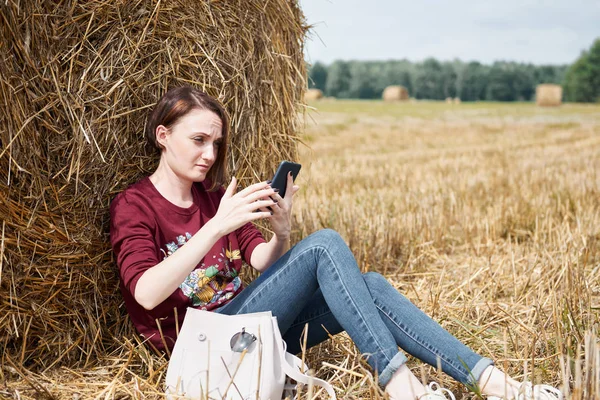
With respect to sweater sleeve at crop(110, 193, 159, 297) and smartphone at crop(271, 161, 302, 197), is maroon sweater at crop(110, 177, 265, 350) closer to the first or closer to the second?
sweater sleeve at crop(110, 193, 159, 297)

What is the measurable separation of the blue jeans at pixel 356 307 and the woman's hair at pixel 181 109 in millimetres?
562

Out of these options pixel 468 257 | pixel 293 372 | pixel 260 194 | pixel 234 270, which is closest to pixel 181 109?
pixel 260 194

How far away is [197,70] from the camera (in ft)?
9.52

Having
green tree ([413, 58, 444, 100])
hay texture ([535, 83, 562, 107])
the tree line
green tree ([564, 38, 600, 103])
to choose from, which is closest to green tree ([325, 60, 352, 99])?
the tree line

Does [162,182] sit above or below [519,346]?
above

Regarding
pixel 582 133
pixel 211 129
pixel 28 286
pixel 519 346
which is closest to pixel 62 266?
pixel 28 286

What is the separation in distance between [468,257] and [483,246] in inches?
10.0

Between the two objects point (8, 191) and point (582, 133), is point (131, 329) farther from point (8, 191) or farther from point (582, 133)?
point (582, 133)

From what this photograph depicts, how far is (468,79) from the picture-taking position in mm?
64500

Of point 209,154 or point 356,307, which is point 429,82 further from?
point 356,307

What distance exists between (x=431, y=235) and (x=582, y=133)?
10.6 metres

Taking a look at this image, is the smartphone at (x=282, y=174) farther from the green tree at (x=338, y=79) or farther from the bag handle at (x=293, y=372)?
the green tree at (x=338, y=79)

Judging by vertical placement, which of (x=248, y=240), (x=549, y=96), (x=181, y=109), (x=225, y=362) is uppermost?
(x=549, y=96)

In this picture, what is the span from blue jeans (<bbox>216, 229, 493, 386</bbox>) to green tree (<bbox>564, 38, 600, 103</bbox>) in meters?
58.7
